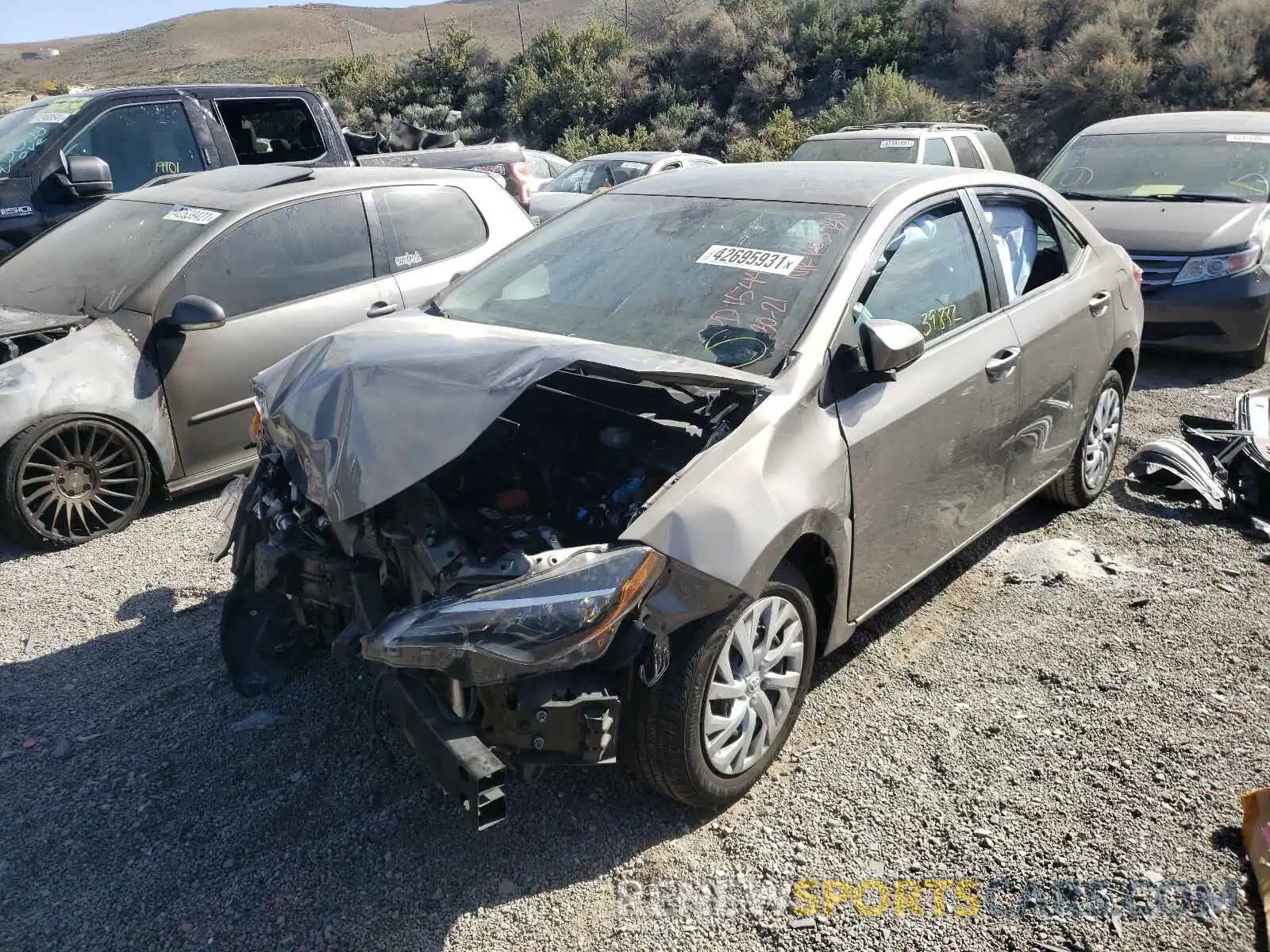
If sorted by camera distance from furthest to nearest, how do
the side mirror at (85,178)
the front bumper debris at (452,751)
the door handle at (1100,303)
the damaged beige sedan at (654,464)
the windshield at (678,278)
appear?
1. the side mirror at (85,178)
2. the door handle at (1100,303)
3. the windshield at (678,278)
4. the damaged beige sedan at (654,464)
5. the front bumper debris at (452,751)

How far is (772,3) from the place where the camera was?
27.6 m

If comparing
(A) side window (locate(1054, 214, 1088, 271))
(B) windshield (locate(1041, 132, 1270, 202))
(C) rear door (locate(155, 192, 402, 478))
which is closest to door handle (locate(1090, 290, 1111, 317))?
(A) side window (locate(1054, 214, 1088, 271))

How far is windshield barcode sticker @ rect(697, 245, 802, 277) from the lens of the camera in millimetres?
3453

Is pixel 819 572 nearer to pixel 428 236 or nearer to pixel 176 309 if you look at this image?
pixel 176 309

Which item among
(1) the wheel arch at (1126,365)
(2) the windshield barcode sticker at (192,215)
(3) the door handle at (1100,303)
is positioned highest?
(2) the windshield barcode sticker at (192,215)

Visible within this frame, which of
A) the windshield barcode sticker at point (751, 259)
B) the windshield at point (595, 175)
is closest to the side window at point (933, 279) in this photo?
the windshield barcode sticker at point (751, 259)

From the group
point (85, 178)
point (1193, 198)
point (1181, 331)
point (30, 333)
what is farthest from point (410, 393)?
point (1193, 198)

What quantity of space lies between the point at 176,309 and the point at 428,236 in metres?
1.67

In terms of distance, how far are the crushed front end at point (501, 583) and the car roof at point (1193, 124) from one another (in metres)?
7.81

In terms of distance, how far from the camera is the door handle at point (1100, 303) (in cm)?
465

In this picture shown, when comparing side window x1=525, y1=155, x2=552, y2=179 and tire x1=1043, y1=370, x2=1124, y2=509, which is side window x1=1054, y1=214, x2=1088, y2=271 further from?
side window x1=525, y1=155, x2=552, y2=179

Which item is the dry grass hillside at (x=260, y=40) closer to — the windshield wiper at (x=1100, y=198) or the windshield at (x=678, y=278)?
the windshield wiper at (x=1100, y=198)

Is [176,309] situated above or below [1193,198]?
above

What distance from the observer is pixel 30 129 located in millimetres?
7531
